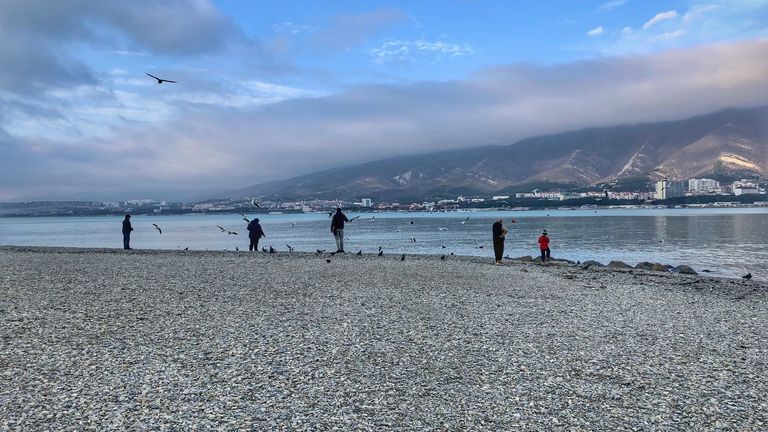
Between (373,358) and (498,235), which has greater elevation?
(498,235)

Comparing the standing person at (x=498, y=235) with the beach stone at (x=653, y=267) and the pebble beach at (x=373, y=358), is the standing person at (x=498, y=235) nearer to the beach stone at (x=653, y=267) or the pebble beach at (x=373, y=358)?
the beach stone at (x=653, y=267)

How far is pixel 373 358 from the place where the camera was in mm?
9203

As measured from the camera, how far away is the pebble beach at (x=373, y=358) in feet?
22.0

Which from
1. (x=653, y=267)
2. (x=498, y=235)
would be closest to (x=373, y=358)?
(x=498, y=235)

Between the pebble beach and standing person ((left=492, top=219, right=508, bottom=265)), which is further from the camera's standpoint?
standing person ((left=492, top=219, right=508, bottom=265))

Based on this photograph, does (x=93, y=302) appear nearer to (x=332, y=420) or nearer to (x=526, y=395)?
(x=332, y=420)

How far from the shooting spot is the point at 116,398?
7.07 m

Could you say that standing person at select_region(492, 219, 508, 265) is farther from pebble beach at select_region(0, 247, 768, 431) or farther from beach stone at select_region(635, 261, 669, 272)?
pebble beach at select_region(0, 247, 768, 431)

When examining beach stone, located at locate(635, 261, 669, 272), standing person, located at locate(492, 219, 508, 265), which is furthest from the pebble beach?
beach stone, located at locate(635, 261, 669, 272)

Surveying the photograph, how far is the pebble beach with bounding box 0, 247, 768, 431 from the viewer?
6.70m

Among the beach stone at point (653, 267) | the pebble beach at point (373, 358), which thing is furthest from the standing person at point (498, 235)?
the pebble beach at point (373, 358)

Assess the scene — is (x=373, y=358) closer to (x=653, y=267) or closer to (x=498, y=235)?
(x=498, y=235)

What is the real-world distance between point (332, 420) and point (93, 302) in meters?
10.1

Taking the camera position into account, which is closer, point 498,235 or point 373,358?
point 373,358
